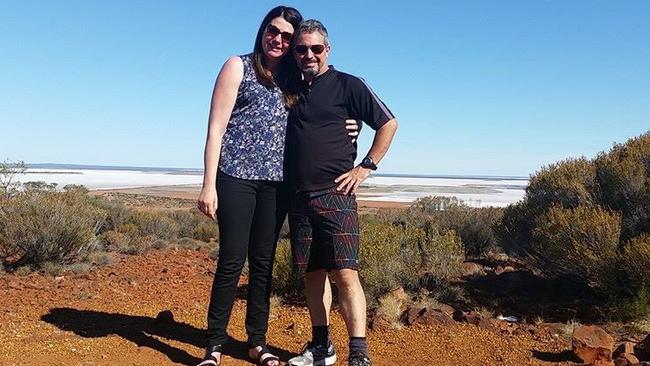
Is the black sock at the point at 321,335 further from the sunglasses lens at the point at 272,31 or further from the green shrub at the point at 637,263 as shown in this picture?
the green shrub at the point at 637,263

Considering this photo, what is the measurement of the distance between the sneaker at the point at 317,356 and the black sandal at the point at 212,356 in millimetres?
472

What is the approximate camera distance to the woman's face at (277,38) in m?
3.61

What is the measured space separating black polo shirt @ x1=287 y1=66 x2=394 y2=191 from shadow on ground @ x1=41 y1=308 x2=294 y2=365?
1.42 metres

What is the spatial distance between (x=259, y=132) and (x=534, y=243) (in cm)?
454

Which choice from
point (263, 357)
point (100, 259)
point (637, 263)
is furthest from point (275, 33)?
point (100, 259)

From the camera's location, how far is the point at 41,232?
8.01 m

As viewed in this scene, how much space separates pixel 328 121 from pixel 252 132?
20.1 inches

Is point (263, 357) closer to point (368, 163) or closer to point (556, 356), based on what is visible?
point (368, 163)

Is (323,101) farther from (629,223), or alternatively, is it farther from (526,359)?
(629,223)

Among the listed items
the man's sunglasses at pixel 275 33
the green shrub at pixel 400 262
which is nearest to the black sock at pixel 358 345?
the man's sunglasses at pixel 275 33

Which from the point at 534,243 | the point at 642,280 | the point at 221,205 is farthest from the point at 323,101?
the point at 534,243

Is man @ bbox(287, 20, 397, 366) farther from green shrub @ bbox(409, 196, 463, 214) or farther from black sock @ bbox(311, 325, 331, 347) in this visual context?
green shrub @ bbox(409, 196, 463, 214)

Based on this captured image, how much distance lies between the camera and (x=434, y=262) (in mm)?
7074

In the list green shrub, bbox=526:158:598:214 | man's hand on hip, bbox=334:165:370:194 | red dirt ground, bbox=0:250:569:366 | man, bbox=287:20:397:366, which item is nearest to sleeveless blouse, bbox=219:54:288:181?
man, bbox=287:20:397:366
